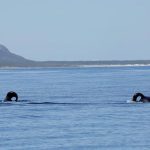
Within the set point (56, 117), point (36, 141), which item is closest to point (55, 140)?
point (36, 141)

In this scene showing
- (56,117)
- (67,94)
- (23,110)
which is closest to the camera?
(56,117)

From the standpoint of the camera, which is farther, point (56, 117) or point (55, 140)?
point (56, 117)

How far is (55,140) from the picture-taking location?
4200cm

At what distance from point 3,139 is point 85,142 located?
11.0ft

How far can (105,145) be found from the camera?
4062 centimetres

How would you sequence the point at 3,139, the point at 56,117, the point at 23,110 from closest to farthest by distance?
the point at 3,139 < the point at 56,117 < the point at 23,110

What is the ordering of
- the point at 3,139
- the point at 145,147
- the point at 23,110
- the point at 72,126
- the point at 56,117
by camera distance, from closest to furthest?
the point at 145,147 → the point at 3,139 → the point at 72,126 → the point at 56,117 → the point at 23,110

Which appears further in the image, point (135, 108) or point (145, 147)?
point (135, 108)

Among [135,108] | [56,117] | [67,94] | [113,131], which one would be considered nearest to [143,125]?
[113,131]

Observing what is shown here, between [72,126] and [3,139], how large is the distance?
5129 mm

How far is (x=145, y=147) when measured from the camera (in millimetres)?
39781

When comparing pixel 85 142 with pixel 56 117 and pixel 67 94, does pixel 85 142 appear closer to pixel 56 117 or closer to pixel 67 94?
pixel 56 117

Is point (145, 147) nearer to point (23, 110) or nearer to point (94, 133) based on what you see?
point (94, 133)

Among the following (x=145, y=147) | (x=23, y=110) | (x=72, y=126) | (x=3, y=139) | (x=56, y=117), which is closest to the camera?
(x=145, y=147)
